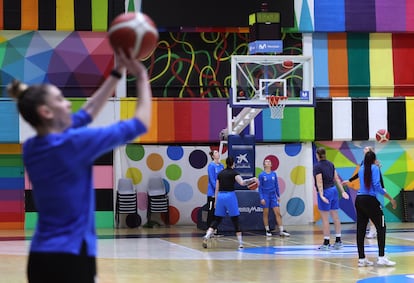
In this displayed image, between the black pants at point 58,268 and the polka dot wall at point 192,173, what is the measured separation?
1889cm

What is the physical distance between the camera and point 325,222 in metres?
14.4

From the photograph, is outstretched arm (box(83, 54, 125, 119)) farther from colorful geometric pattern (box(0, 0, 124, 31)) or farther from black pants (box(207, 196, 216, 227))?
colorful geometric pattern (box(0, 0, 124, 31))

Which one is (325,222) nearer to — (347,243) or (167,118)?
(347,243)

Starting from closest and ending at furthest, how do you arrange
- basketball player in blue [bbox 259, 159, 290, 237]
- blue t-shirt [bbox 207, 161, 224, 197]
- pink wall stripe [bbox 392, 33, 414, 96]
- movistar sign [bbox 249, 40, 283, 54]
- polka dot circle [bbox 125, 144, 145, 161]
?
blue t-shirt [bbox 207, 161, 224, 197] < basketball player in blue [bbox 259, 159, 290, 237] < movistar sign [bbox 249, 40, 283, 54] < polka dot circle [bbox 125, 144, 145, 161] < pink wall stripe [bbox 392, 33, 414, 96]

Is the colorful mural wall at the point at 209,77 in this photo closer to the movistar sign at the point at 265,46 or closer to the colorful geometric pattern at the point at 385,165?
the colorful geometric pattern at the point at 385,165

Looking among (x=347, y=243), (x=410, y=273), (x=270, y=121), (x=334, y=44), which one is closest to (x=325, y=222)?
(x=347, y=243)

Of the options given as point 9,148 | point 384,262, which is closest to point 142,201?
point 9,148

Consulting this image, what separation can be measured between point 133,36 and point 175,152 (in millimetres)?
18990

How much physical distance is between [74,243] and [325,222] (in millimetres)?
10992

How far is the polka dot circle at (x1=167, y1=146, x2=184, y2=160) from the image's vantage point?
23.0 m

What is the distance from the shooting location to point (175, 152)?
908 inches

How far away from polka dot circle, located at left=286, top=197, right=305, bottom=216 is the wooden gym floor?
4054mm

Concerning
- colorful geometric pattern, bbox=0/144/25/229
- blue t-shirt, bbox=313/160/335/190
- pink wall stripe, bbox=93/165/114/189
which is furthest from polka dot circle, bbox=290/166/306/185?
blue t-shirt, bbox=313/160/335/190

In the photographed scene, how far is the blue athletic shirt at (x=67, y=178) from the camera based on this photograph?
389 cm
